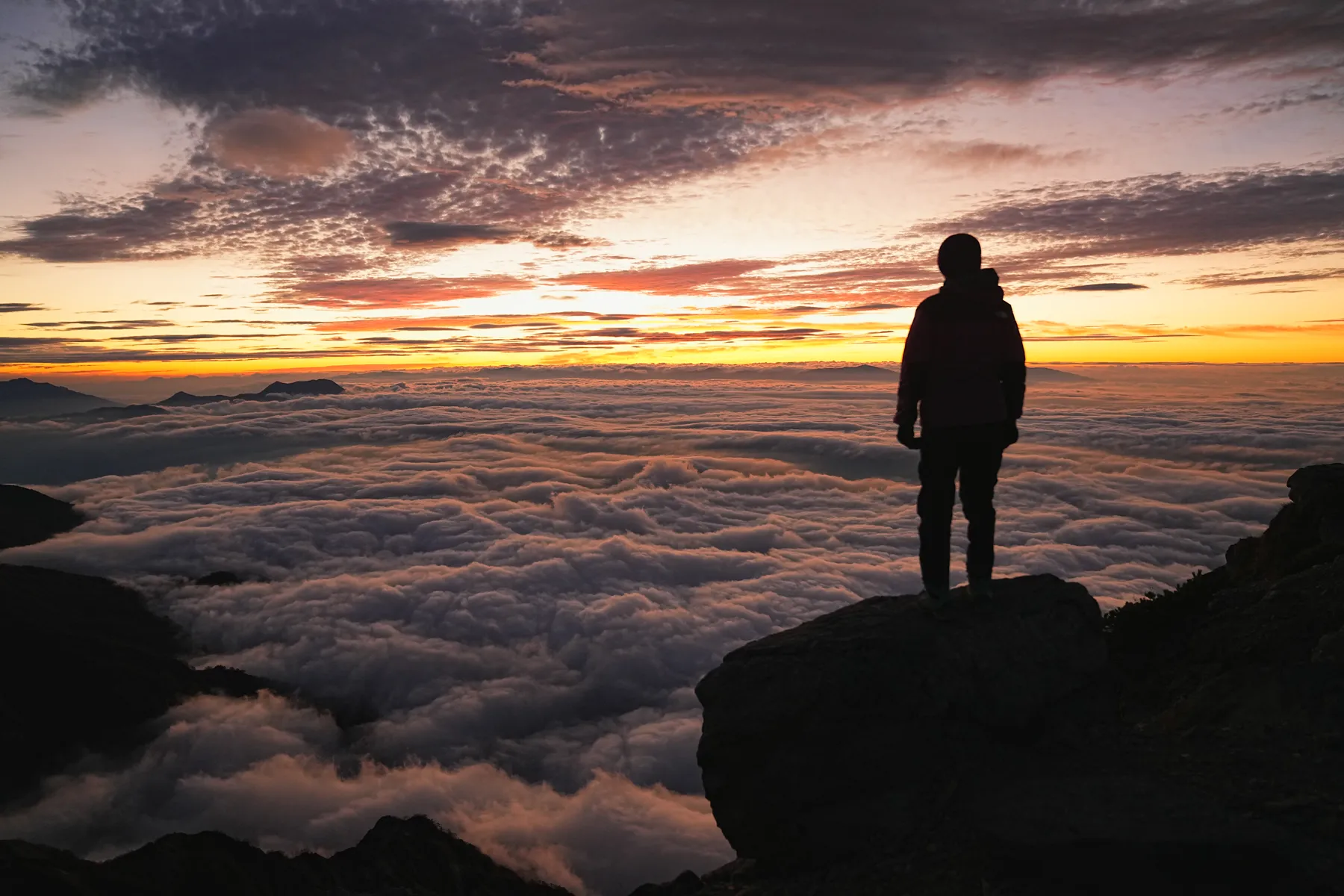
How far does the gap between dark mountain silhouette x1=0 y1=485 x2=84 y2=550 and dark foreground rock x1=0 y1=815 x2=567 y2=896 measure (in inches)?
7434

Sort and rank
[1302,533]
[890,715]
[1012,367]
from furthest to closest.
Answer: [1302,533], [890,715], [1012,367]

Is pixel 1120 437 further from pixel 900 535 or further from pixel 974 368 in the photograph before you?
pixel 974 368

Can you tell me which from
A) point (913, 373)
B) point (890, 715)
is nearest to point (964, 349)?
point (913, 373)

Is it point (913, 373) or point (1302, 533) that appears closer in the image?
point (913, 373)

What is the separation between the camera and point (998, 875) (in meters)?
4.64

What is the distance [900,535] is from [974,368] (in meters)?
111

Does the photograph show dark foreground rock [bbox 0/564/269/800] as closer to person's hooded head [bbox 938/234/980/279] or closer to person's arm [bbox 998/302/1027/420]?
person's arm [bbox 998/302/1027/420]

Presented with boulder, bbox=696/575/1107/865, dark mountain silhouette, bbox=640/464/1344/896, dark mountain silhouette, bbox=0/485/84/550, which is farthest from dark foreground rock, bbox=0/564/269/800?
dark mountain silhouette, bbox=640/464/1344/896

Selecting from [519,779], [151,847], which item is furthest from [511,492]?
[151,847]

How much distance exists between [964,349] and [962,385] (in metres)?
0.31

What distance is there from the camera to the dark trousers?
6430 mm

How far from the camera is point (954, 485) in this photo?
21.9ft

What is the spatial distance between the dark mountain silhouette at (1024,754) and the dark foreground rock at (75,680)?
373 ft

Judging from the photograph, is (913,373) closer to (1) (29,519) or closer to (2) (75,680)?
(2) (75,680)
